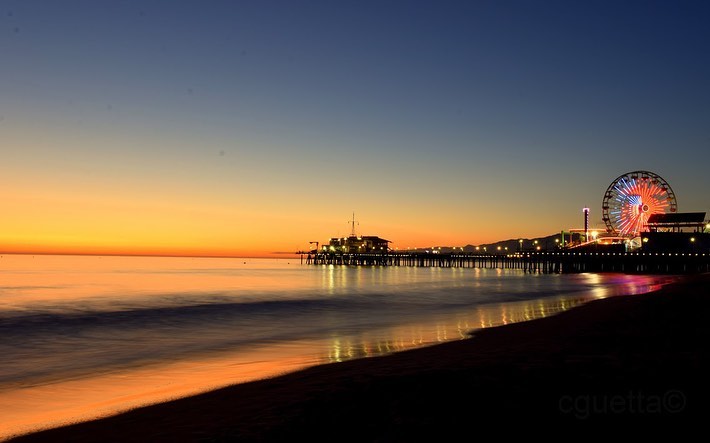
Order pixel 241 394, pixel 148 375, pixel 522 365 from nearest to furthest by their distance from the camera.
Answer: pixel 241 394 < pixel 522 365 < pixel 148 375

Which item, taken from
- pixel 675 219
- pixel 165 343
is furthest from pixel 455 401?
pixel 675 219

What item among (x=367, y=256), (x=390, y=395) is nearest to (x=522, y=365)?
(x=390, y=395)

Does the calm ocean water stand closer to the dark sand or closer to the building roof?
the dark sand

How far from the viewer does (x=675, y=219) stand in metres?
95.2

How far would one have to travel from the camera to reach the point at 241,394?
853cm

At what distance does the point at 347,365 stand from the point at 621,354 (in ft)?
16.5

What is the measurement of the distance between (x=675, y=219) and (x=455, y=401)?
339 feet

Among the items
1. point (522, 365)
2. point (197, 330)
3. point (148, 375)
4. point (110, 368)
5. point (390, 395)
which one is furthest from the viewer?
point (197, 330)

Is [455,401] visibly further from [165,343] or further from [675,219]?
[675,219]

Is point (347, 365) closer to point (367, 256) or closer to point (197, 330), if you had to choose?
point (197, 330)

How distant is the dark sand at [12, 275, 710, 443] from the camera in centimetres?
559

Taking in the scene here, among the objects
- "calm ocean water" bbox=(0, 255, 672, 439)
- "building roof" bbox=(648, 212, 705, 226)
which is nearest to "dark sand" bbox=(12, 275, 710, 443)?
"calm ocean water" bbox=(0, 255, 672, 439)

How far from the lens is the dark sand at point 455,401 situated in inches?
220

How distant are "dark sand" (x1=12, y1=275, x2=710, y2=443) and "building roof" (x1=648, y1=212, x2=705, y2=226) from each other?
3714 inches
